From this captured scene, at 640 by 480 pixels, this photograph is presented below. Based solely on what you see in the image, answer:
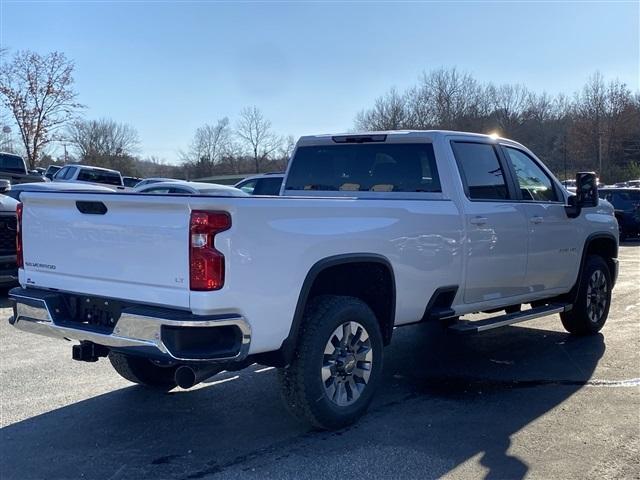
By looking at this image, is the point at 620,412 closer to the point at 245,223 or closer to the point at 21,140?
the point at 245,223

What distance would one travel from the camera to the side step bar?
5.51 m

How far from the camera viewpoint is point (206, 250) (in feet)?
12.0

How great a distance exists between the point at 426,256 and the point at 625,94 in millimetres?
51655

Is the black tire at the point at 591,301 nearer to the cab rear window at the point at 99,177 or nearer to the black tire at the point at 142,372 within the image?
the black tire at the point at 142,372

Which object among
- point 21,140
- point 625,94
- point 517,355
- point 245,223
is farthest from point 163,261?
point 625,94

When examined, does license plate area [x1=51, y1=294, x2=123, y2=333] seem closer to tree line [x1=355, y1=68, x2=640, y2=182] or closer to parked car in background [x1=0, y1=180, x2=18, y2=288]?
parked car in background [x1=0, y1=180, x2=18, y2=288]

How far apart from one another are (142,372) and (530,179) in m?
4.14

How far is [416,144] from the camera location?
582 centimetres

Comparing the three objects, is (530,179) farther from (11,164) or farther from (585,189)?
(11,164)

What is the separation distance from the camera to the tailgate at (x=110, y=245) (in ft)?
12.3

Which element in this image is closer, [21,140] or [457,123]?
[21,140]

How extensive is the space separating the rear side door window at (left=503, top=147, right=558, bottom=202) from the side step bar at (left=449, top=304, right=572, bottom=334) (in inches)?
42.7

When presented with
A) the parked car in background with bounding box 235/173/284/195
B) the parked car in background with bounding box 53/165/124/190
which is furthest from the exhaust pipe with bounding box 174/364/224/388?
the parked car in background with bounding box 53/165/124/190

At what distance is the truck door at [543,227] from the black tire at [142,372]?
3.46 m
